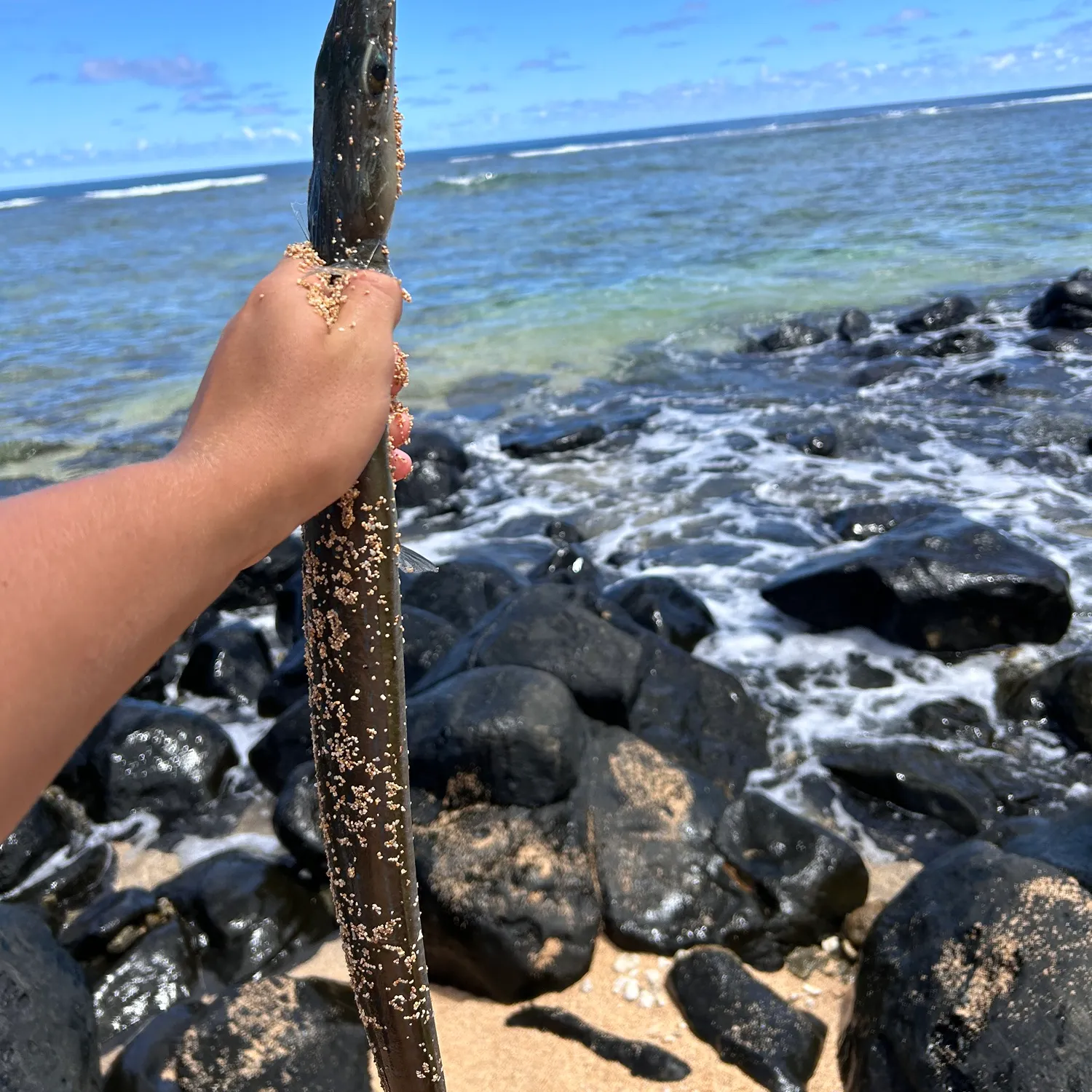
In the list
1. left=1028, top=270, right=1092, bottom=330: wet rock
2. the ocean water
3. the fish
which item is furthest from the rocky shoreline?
left=1028, top=270, right=1092, bottom=330: wet rock

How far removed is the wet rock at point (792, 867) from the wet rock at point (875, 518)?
325cm

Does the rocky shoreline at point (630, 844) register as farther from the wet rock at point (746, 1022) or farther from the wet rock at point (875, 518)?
the wet rock at point (875, 518)

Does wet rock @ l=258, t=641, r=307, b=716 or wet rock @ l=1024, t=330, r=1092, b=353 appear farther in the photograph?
wet rock @ l=1024, t=330, r=1092, b=353

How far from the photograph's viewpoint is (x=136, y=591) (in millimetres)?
974

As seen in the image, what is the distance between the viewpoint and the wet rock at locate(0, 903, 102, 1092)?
2.30 metres

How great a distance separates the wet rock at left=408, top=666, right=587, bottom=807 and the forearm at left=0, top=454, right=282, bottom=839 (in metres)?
2.22

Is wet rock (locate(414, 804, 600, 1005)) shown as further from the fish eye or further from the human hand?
the fish eye

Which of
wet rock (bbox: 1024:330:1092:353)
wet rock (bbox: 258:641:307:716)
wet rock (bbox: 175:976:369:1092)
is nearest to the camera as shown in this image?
wet rock (bbox: 175:976:369:1092)

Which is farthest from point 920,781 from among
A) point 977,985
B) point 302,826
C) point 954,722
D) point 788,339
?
point 788,339

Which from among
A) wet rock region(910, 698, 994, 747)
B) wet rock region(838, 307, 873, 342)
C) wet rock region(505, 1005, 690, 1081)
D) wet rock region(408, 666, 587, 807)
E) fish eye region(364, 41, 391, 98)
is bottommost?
wet rock region(910, 698, 994, 747)

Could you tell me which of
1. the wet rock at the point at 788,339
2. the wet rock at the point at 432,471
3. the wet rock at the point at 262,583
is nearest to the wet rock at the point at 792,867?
the wet rock at the point at 262,583

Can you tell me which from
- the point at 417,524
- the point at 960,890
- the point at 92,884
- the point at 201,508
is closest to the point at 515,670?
the point at 960,890

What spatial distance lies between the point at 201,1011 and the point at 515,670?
1478mm

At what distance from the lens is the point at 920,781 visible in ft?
12.5
